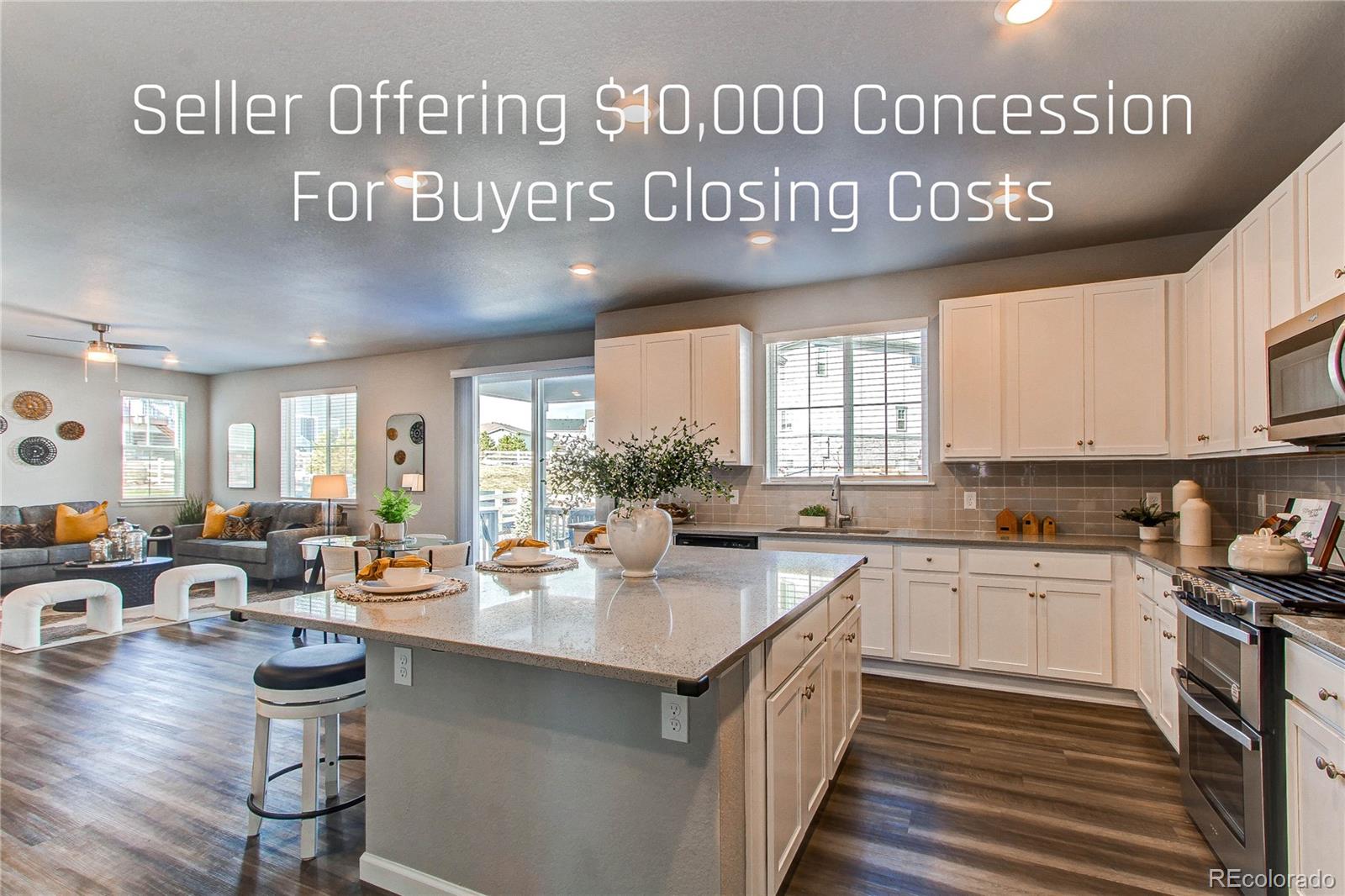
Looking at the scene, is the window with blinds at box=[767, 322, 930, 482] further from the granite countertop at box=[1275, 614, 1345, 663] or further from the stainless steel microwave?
the granite countertop at box=[1275, 614, 1345, 663]

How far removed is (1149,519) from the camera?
370cm

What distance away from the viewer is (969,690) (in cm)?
395

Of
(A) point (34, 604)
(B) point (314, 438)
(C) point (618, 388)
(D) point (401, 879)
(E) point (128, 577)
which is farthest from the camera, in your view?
(B) point (314, 438)

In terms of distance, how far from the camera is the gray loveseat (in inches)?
284

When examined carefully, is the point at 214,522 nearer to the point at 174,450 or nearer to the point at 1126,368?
the point at 174,450

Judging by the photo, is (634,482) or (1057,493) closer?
(634,482)

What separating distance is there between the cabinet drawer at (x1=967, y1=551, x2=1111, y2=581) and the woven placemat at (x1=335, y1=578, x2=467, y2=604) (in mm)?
2939

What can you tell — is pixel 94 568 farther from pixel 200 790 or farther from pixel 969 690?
pixel 969 690

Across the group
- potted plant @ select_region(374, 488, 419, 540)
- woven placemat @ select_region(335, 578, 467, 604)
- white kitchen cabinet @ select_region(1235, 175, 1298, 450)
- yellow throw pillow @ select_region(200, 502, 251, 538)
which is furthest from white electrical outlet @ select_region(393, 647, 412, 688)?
yellow throw pillow @ select_region(200, 502, 251, 538)

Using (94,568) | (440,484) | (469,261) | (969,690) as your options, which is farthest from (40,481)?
(969,690)

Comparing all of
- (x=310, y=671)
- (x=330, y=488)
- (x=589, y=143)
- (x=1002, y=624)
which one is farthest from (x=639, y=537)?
(x=330, y=488)

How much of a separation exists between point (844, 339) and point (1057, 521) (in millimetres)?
1811

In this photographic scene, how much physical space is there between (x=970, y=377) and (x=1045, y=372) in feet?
1.33

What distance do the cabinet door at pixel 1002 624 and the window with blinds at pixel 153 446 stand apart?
9744mm
